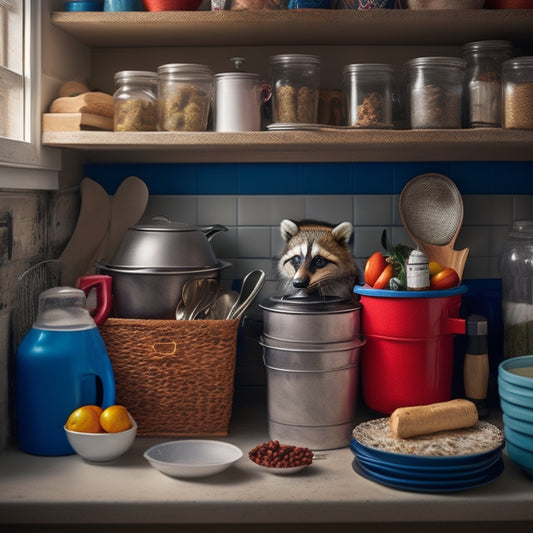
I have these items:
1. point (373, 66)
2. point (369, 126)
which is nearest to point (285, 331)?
point (369, 126)

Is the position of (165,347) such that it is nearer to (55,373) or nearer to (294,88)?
(55,373)

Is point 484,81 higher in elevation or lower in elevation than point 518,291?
higher

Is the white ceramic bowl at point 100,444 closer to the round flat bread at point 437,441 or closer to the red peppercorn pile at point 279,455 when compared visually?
the red peppercorn pile at point 279,455

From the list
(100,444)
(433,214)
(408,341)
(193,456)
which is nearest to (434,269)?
(408,341)

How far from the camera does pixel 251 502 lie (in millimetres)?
1220

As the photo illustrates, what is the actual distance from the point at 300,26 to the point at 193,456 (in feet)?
3.15

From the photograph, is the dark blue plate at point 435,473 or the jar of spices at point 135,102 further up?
the jar of spices at point 135,102

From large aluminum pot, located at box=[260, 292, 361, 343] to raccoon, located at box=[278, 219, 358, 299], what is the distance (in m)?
Result: 0.16

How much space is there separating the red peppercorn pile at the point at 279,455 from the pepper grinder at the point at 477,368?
44 centimetres

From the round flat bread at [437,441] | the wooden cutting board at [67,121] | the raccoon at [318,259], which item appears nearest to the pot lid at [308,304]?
the raccoon at [318,259]

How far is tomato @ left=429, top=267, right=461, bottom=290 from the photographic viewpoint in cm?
157

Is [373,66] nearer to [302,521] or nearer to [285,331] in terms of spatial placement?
[285,331]

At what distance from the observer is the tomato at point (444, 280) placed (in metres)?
1.57

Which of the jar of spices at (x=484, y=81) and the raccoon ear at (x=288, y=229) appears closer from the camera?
the jar of spices at (x=484, y=81)
